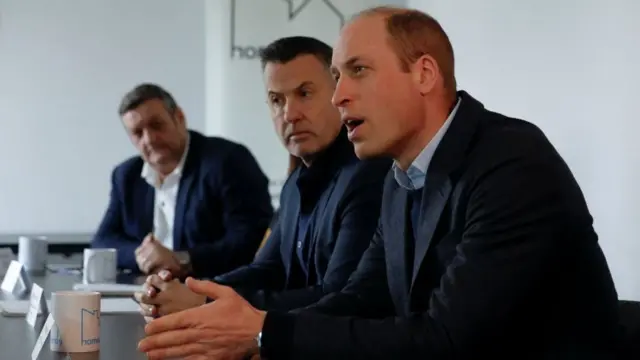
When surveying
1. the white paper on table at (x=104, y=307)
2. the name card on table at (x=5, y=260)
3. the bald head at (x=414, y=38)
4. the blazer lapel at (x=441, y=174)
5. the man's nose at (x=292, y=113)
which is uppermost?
the bald head at (x=414, y=38)

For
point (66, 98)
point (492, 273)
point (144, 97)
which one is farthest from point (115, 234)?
point (492, 273)

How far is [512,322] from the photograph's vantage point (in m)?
1.49

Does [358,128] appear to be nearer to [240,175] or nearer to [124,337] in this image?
[124,337]

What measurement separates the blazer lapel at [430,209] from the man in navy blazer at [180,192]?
72.3 inches

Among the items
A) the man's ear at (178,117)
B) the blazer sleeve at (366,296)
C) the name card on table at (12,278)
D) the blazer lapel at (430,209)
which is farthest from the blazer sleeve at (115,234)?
the blazer lapel at (430,209)

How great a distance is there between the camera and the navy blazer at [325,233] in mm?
2264

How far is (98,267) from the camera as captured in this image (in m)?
3.03

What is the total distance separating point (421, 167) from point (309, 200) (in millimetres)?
834

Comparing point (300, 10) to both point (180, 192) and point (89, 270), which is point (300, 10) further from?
point (89, 270)

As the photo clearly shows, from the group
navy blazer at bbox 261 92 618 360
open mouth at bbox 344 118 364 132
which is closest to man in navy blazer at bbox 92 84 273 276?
open mouth at bbox 344 118 364 132

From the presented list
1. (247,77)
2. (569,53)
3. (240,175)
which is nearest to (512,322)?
(569,53)

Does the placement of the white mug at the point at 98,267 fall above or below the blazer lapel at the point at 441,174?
below

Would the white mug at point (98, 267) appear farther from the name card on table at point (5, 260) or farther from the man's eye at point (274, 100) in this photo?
the man's eye at point (274, 100)

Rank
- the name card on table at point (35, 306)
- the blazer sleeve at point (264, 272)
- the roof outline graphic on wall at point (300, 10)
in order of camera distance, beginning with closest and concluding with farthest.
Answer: the name card on table at point (35, 306) < the blazer sleeve at point (264, 272) < the roof outline graphic on wall at point (300, 10)
